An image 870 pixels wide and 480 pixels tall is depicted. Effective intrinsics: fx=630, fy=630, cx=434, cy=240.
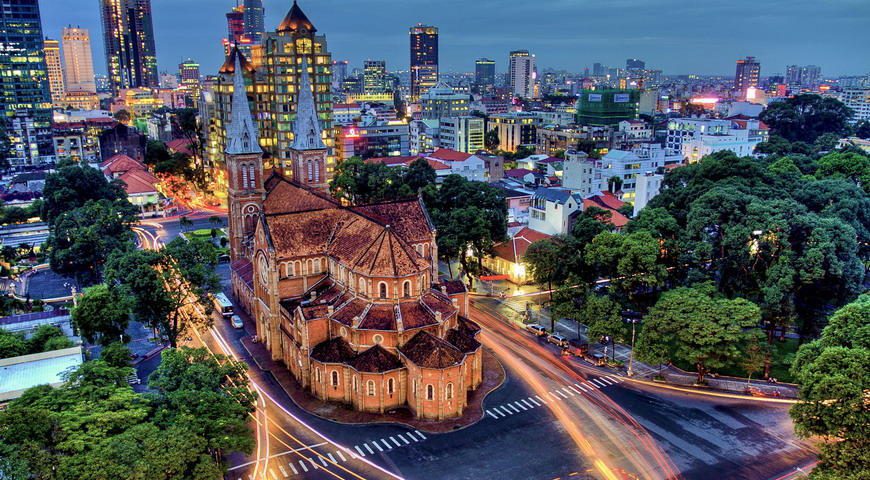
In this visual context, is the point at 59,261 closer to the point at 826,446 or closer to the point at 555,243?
the point at 555,243

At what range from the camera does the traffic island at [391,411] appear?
53938mm

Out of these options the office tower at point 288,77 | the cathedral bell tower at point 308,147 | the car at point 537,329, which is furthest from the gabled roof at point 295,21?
the car at point 537,329

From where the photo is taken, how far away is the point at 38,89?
612 feet

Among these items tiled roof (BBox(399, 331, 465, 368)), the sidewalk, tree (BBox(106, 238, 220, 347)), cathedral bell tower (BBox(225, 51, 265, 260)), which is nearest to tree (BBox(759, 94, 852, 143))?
the sidewalk

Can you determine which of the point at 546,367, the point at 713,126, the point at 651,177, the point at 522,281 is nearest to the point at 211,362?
the point at 546,367

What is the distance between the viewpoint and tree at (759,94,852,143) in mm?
181750

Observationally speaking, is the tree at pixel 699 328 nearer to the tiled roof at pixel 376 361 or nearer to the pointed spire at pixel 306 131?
the tiled roof at pixel 376 361

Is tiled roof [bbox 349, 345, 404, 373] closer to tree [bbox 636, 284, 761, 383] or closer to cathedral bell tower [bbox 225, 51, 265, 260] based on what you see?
tree [bbox 636, 284, 761, 383]

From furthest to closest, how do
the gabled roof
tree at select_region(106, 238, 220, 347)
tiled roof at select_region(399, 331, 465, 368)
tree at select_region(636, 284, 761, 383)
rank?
the gabled roof → tree at select_region(106, 238, 220, 347) → tree at select_region(636, 284, 761, 383) → tiled roof at select_region(399, 331, 465, 368)

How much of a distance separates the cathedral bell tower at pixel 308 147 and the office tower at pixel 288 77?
1961 inches

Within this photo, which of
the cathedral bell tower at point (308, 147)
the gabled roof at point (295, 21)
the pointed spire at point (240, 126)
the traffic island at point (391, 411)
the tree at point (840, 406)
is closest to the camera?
the tree at point (840, 406)

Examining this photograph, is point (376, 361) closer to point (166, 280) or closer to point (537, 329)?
point (166, 280)

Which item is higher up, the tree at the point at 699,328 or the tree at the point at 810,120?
the tree at the point at 810,120

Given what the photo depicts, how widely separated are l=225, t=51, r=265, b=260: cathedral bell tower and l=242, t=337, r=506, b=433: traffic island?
81.1 feet
